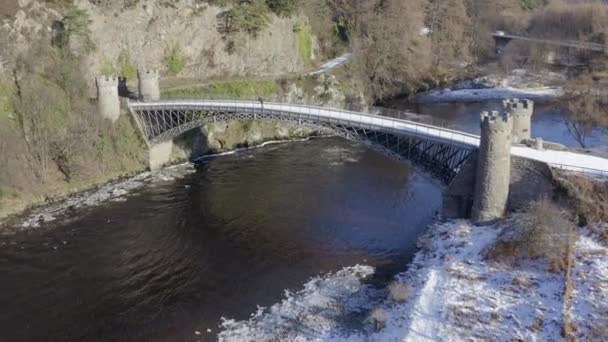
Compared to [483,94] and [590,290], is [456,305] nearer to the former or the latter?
[590,290]

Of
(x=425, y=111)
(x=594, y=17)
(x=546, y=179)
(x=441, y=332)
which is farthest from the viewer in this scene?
(x=594, y=17)

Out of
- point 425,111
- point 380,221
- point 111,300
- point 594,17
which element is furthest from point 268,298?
point 594,17

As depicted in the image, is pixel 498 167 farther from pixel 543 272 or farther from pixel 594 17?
pixel 594 17

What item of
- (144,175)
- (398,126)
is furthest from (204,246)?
(144,175)

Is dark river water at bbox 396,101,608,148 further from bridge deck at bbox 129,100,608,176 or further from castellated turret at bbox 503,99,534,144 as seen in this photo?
castellated turret at bbox 503,99,534,144

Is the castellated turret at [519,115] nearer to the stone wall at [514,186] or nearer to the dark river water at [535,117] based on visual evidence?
the dark river water at [535,117]

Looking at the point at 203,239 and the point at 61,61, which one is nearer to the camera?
the point at 203,239
